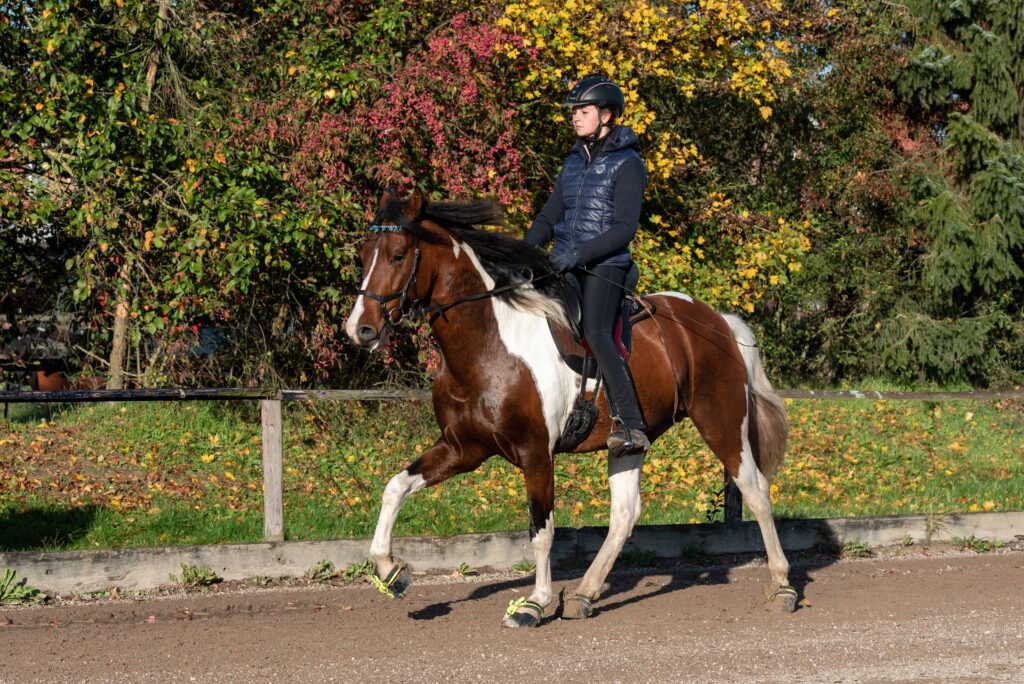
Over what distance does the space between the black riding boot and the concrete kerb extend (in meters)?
2.02

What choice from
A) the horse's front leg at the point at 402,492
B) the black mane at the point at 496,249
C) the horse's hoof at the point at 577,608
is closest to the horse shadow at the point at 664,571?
the horse's hoof at the point at 577,608

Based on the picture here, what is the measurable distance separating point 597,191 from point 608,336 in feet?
2.94

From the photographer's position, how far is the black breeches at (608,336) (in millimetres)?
7160

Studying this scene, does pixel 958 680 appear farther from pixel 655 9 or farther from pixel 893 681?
pixel 655 9

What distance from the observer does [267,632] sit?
6707 millimetres

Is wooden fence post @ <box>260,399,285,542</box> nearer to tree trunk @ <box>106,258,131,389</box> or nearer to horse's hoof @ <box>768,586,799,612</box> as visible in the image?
horse's hoof @ <box>768,586,799,612</box>

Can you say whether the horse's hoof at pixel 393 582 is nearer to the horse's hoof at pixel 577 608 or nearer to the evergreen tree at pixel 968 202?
the horse's hoof at pixel 577 608

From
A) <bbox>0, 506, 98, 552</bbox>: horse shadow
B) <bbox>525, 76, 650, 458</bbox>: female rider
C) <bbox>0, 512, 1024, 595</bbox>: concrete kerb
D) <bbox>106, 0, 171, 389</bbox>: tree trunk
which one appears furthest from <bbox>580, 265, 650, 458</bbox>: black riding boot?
<bbox>106, 0, 171, 389</bbox>: tree trunk

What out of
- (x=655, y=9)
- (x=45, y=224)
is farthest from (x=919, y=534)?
(x=45, y=224)

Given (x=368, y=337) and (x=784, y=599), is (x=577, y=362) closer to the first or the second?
(x=368, y=337)

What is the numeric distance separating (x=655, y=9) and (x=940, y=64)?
545 centimetres

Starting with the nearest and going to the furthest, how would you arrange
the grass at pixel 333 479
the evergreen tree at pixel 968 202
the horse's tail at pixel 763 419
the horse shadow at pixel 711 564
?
1. the horse shadow at pixel 711 564
2. the horse's tail at pixel 763 419
3. the grass at pixel 333 479
4. the evergreen tree at pixel 968 202

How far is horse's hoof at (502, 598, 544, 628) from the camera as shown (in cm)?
679

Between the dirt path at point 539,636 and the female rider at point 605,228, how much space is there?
4.09 feet
